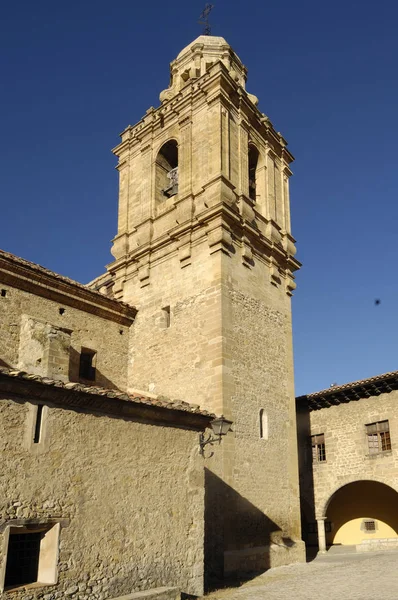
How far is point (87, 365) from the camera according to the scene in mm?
14562

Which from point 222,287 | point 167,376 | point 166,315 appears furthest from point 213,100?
point 167,376

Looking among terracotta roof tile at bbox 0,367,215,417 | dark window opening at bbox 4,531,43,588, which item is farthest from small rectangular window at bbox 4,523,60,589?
terracotta roof tile at bbox 0,367,215,417

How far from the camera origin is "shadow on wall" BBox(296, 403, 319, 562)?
18859 mm

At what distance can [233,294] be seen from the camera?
572 inches

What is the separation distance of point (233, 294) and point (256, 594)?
6.97 metres

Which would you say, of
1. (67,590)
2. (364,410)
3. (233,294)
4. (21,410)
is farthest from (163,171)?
(67,590)

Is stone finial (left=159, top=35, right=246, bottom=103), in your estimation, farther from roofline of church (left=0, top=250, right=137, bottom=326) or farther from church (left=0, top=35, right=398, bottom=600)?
roofline of church (left=0, top=250, right=137, bottom=326)

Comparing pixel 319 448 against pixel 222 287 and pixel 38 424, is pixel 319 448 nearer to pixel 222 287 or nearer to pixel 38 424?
pixel 222 287

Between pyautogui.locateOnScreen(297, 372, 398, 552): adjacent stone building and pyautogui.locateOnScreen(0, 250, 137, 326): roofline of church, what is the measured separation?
7.54 metres

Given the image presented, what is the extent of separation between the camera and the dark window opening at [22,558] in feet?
23.9

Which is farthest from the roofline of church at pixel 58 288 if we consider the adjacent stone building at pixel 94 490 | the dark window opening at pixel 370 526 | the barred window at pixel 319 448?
the dark window opening at pixel 370 526

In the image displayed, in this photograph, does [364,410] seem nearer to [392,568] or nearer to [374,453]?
[374,453]

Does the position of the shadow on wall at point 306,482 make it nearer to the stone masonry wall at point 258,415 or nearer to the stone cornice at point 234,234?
the stone masonry wall at point 258,415

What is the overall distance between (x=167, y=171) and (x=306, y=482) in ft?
37.2
